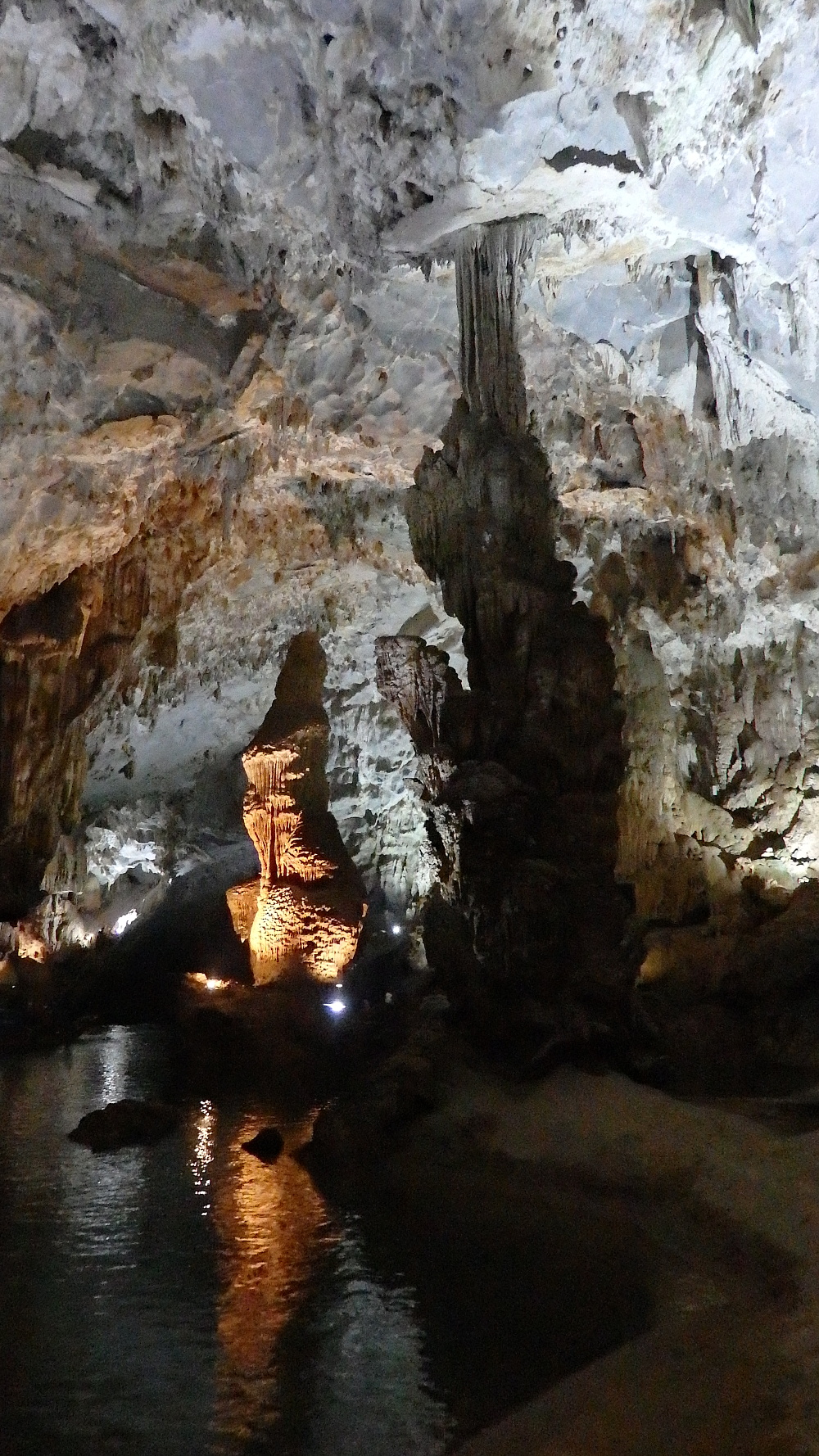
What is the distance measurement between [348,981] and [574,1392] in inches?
383

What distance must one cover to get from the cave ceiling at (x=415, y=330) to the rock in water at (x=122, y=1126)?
4.98 meters

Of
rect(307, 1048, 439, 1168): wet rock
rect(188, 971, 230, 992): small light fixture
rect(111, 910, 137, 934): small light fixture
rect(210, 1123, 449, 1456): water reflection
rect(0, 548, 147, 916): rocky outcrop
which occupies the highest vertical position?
rect(0, 548, 147, 916): rocky outcrop

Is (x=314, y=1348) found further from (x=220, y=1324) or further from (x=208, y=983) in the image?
(x=208, y=983)

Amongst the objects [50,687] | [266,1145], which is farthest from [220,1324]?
[50,687]

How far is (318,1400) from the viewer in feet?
13.8

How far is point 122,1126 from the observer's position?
9047mm

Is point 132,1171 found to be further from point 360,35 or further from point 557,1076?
point 360,35

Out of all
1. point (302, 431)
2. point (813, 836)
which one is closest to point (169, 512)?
point (302, 431)

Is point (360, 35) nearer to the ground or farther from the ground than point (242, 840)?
farther from the ground

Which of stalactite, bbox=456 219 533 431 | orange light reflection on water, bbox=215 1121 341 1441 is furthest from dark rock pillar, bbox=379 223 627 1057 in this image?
orange light reflection on water, bbox=215 1121 341 1441

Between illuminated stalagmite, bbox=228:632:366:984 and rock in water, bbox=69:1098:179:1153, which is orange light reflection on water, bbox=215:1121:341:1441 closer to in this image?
rock in water, bbox=69:1098:179:1153

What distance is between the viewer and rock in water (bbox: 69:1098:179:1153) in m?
8.88

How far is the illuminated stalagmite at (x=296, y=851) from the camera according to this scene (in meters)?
13.5

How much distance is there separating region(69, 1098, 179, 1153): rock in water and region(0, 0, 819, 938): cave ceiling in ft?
16.3
